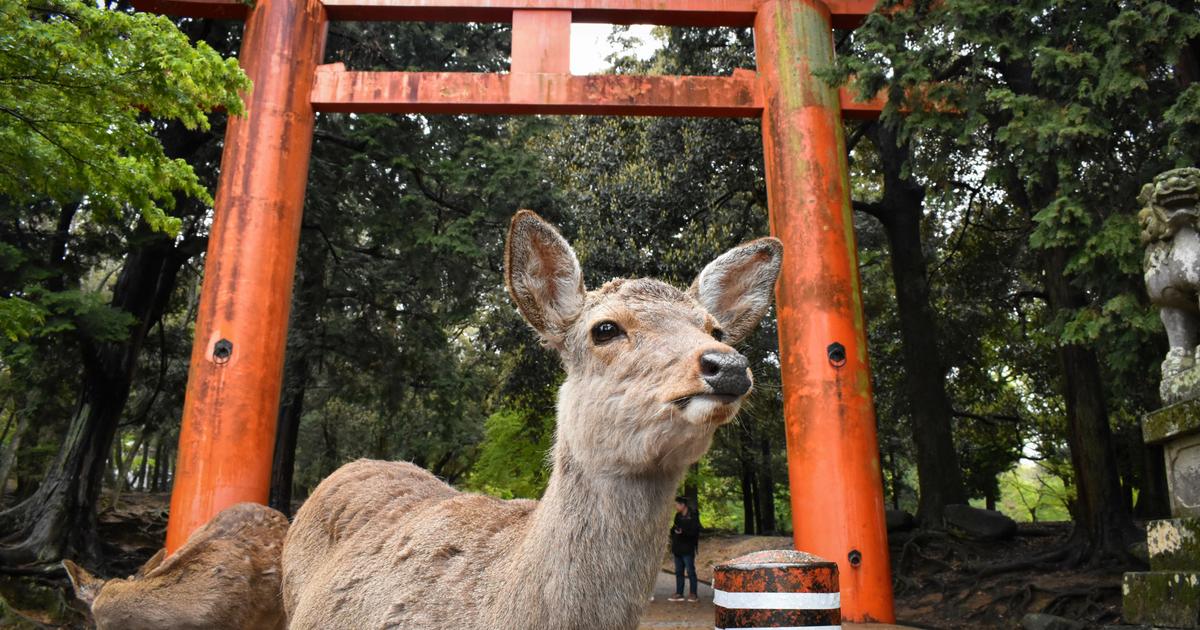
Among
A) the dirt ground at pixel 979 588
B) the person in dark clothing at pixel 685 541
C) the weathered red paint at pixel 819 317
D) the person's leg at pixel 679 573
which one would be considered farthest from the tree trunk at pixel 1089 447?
the person's leg at pixel 679 573

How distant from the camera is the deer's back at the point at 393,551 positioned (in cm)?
250

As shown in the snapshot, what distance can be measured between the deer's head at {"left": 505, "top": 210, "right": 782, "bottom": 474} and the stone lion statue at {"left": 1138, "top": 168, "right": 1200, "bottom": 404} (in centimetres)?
412

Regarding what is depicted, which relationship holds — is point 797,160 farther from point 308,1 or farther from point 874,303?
point 874,303

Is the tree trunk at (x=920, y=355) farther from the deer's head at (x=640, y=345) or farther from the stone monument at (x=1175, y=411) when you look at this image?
the deer's head at (x=640, y=345)

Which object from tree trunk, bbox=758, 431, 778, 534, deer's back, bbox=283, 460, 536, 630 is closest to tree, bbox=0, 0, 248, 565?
deer's back, bbox=283, 460, 536, 630

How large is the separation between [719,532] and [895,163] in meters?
8.88

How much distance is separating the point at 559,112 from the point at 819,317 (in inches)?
141

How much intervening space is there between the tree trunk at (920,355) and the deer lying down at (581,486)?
1056cm

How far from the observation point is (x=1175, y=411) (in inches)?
212

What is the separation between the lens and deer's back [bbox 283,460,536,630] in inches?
98.4

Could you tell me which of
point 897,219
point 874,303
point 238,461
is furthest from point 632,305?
point 874,303

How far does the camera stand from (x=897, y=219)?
13688 mm

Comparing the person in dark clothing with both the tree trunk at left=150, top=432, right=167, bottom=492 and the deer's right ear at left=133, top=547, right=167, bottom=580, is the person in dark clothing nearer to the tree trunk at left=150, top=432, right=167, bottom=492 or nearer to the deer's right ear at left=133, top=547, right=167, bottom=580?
the deer's right ear at left=133, top=547, right=167, bottom=580

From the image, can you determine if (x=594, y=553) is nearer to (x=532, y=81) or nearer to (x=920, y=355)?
(x=532, y=81)
